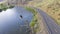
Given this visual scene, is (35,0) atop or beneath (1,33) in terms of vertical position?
beneath

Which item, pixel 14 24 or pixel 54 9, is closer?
pixel 14 24

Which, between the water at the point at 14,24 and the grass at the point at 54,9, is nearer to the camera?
the water at the point at 14,24

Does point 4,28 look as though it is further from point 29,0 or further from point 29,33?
point 29,0

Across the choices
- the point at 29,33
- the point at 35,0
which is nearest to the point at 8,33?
the point at 29,33

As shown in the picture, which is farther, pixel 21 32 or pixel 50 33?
pixel 21 32

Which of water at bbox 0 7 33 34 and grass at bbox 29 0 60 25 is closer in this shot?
water at bbox 0 7 33 34

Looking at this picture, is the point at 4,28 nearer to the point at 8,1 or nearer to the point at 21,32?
the point at 21,32

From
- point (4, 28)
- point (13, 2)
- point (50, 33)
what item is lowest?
point (13, 2)

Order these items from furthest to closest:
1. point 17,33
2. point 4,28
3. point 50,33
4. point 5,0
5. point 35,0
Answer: point 5,0 → point 35,0 → point 4,28 → point 17,33 → point 50,33

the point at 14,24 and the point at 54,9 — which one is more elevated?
the point at 54,9

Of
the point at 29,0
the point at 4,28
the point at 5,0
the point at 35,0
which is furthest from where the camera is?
the point at 5,0
